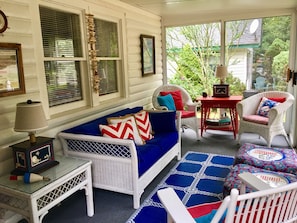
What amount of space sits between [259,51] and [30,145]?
14.5 feet

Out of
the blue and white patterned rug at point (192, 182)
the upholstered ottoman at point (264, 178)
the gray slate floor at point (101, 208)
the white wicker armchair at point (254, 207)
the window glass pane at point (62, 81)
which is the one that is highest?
the window glass pane at point (62, 81)

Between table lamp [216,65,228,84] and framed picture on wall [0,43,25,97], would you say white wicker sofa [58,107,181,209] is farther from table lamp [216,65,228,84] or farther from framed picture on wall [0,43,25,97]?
table lamp [216,65,228,84]

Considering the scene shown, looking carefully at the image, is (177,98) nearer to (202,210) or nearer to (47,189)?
→ (202,210)

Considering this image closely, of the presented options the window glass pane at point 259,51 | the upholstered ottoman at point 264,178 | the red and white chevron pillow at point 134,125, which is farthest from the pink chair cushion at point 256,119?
the red and white chevron pillow at point 134,125

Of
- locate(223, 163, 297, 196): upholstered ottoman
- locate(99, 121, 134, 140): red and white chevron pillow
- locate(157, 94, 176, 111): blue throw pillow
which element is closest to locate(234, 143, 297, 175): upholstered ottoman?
locate(223, 163, 297, 196): upholstered ottoman

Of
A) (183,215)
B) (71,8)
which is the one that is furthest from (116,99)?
(183,215)

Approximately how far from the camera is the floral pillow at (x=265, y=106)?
4097 millimetres

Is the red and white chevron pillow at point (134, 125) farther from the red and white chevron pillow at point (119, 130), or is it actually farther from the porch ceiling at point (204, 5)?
the porch ceiling at point (204, 5)

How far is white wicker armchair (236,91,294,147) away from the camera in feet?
12.4

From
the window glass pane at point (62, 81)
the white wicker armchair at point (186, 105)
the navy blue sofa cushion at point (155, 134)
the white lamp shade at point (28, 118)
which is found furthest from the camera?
the white wicker armchair at point (186, 105)

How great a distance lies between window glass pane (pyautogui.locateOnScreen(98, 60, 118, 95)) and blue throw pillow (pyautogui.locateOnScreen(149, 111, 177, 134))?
2.74 ft

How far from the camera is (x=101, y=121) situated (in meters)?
3.11

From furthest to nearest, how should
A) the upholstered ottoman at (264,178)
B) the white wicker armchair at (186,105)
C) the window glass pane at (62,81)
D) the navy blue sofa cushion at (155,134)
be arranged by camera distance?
the white wicker armchair at (186,105) → the window glass pane at (62,81) → the navy blue sofa cushion at (155,134) → the upholstered ottoman at (264,178)

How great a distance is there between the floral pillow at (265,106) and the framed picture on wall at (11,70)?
353 cm
